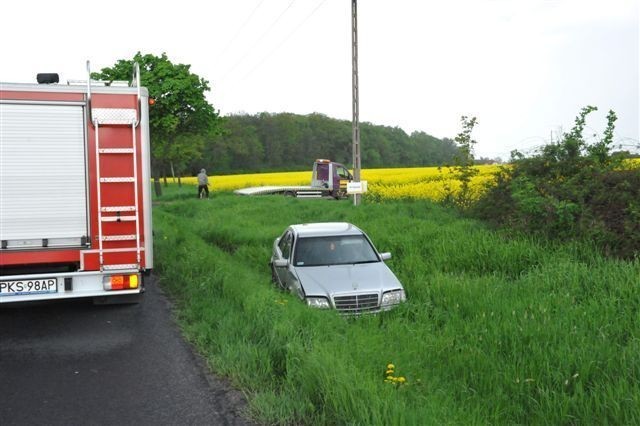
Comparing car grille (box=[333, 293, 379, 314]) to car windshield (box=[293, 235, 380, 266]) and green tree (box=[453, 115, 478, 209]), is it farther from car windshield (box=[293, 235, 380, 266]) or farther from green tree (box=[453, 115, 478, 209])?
green tree (box=[453, 115, 478, 209])

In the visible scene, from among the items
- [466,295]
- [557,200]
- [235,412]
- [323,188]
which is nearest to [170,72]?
[323,188]

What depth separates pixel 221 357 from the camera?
5.55 metres

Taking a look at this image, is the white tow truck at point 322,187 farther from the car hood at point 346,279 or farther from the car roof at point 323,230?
the car hood at point 346,279

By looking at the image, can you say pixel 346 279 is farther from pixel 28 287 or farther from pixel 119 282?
pixel 28 287

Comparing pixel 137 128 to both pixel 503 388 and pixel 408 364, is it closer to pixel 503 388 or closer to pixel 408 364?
pixel 408 364

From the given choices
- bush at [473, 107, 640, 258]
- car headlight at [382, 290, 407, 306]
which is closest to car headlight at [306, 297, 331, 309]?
car headlight at [382, 290, 407, 306]

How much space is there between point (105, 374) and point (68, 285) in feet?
4.40

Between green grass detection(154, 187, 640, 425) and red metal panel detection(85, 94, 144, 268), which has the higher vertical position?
red metal panel detection(85, 94, 144, 268)

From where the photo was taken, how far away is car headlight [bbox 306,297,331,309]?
7.43 meters

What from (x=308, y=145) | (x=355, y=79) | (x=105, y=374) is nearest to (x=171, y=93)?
(x=355, y=79)

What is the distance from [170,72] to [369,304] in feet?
108

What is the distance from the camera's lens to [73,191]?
6.45 m

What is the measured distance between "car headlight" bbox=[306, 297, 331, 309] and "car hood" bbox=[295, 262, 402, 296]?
0.21 feet

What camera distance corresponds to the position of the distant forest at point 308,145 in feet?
357
